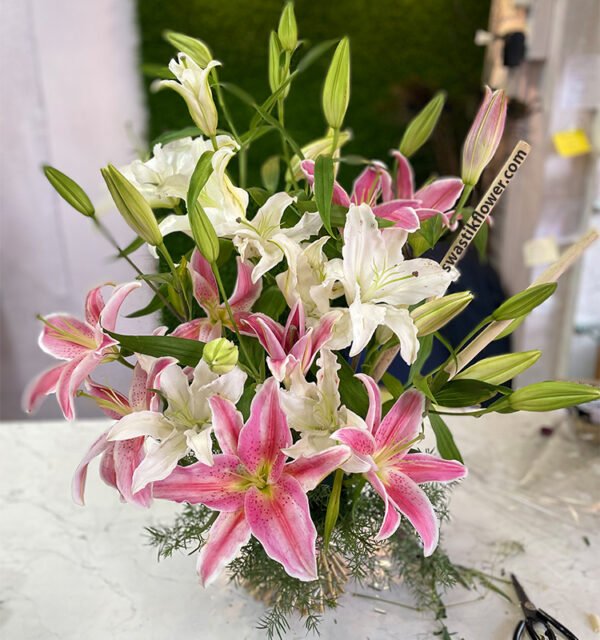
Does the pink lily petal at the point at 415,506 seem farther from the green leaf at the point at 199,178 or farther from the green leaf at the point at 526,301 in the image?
the green leaf at the point at 199,178

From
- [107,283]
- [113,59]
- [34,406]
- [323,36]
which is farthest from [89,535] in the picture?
[323,36]

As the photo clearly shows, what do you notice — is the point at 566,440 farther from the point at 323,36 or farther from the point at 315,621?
the point at 323,36

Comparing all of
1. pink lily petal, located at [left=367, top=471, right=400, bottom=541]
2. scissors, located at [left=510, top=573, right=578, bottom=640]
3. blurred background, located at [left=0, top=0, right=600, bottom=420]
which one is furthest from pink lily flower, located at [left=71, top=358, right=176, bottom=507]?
blurred background, located at [left=0, top=0, right=600, bottom=420]

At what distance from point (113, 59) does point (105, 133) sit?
0.30 metres

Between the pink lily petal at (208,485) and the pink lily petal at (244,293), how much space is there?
0.16 m

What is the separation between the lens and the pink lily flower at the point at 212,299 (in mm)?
656

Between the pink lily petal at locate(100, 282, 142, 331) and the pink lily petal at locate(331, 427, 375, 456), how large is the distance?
236 mm

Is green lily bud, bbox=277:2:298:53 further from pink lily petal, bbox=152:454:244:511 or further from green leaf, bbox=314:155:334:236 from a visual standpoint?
pink lily petal, bbox=152:454:244:511

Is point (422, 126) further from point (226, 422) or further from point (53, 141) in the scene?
point (53, 141)

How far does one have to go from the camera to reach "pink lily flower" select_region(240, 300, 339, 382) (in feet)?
1.88

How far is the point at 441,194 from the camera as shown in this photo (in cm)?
74

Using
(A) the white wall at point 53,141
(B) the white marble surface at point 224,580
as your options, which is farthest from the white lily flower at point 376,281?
(A) the white wall at point 53,141

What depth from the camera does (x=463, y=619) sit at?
2.67 feet

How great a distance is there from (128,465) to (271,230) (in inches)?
10.3
